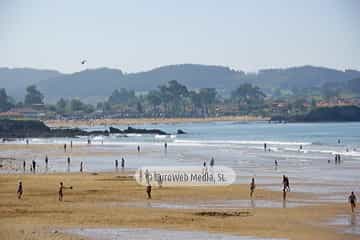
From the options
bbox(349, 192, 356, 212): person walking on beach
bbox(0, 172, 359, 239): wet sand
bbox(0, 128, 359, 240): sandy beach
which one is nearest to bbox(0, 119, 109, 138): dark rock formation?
bbox(0, 128, 359, 240): sandy beach

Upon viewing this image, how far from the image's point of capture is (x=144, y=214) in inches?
1064

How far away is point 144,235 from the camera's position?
22438mm

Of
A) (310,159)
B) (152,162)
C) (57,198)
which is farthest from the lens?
(310,159)

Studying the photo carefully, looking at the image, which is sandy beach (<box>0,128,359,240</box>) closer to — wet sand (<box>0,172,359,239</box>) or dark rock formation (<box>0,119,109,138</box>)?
wet sand (<box>0,172,359,239</box>)

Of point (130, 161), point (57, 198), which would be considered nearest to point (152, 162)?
point (130, 161)

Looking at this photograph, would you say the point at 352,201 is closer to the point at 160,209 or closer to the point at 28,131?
the point at 160,209

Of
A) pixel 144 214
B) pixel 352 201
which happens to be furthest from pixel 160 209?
pixel 352 201

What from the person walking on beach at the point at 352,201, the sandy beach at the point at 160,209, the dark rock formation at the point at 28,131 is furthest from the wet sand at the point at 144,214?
the dark rock formation at the point at 28,131

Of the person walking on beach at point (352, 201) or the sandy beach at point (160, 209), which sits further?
the person walking on beach at point (352, 201)

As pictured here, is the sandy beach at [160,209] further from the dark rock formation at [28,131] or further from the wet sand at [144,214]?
the dark rock formation at [28,131]

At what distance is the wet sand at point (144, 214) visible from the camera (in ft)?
76.7

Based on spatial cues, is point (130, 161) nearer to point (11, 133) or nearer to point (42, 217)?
point (42, 217)

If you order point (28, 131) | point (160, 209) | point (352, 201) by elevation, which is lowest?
point (28, 131)

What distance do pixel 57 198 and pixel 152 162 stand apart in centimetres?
2369
